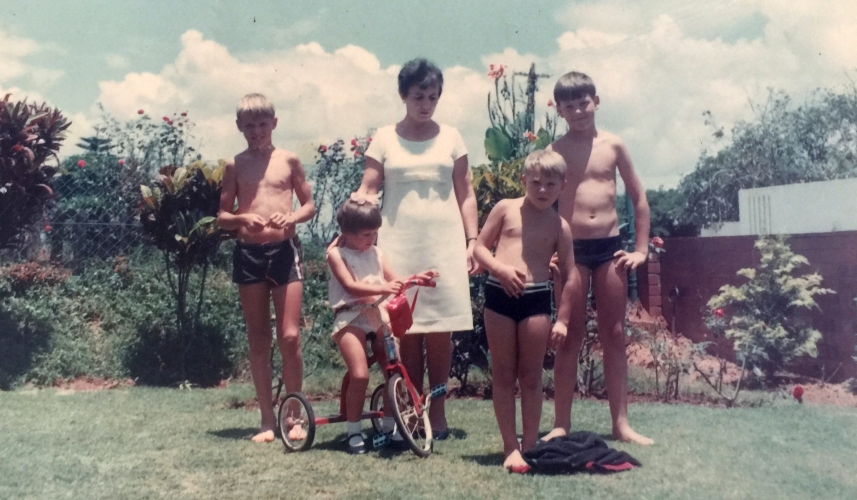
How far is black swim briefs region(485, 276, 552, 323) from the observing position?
126 inches

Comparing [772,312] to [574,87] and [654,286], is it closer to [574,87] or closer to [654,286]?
[654,286]

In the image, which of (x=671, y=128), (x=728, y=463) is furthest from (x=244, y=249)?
(x=671, y=128)

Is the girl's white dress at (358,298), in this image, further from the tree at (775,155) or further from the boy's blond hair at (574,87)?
the tree at (775,155)

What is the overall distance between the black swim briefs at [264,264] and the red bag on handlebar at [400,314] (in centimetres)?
67

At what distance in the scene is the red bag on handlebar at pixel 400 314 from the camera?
352 centimetres

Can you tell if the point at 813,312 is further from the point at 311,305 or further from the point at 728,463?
the point at 311,305

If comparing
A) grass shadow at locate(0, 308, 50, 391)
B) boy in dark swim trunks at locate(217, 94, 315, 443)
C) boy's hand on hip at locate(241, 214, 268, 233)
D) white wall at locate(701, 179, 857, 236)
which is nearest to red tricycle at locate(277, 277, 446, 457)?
boy in dark swim trunks at locate(217, 94, 315, 443)

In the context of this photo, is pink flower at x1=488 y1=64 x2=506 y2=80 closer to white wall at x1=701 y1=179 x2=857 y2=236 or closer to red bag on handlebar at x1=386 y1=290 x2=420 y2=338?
white wall at x1=701 y1=179 x2=857 y2=236

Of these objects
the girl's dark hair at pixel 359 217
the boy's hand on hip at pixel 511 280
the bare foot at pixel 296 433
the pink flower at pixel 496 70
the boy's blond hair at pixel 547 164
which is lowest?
the bare foot at pixel 296 433

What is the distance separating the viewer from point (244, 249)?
150 inches

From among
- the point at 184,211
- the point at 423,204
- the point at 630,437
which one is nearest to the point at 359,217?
the point at 423,204

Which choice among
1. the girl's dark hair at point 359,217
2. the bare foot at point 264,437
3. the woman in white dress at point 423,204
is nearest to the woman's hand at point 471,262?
the woman in white dress at point 423,204

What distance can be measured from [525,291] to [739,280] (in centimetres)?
510

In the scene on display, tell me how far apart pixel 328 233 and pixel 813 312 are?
554 cm
